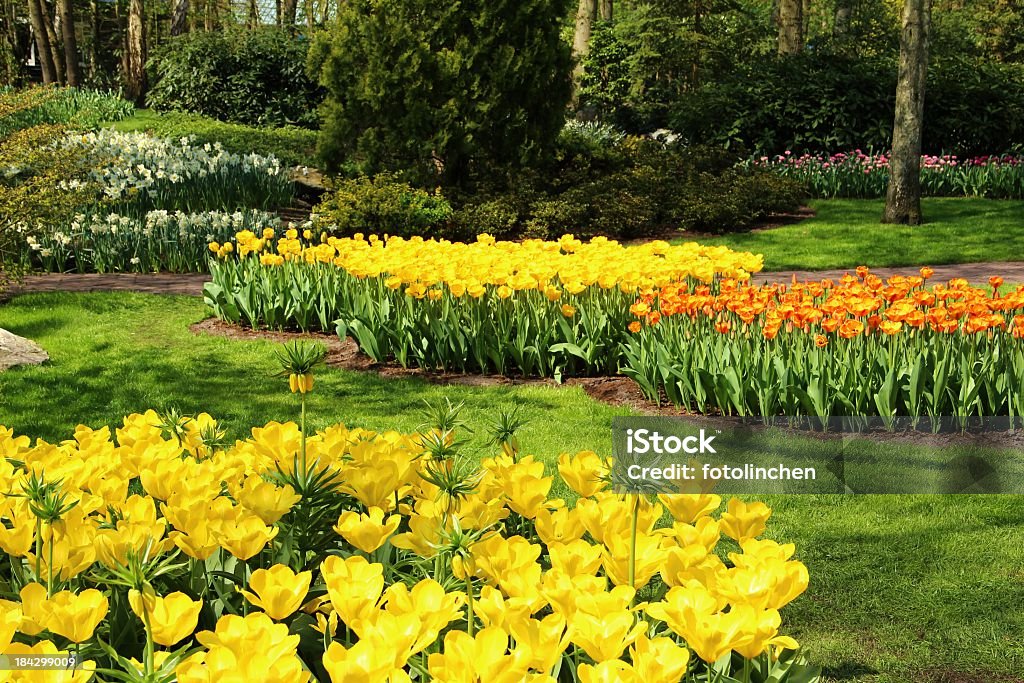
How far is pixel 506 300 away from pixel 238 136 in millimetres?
13119

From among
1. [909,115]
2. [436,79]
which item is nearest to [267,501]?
[436,79]

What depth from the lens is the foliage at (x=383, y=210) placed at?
1188 centimetres

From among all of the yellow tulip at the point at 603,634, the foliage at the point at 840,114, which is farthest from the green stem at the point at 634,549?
the foliage at the point at 840,114

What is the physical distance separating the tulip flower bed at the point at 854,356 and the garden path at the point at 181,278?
4713 mm

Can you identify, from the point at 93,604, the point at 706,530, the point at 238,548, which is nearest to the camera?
the point at 93,604

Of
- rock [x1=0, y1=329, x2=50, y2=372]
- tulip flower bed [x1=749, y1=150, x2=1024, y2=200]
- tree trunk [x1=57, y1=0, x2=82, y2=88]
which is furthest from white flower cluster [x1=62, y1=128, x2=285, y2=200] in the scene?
tree trunk [x1=57, y1=0, x2=82, y2=88]

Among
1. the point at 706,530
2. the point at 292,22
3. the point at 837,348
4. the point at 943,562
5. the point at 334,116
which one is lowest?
the point at 943,562

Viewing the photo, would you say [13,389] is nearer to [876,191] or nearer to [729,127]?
[876,191]

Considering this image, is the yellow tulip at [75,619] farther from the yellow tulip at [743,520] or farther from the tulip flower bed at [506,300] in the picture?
the tulip flower bed at [506,300]

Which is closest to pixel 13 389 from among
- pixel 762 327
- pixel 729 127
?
pixel 762 327

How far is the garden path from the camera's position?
378 inches

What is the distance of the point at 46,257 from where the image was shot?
35.0 ft

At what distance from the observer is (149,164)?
1320cm

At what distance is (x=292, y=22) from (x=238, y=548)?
100ft
